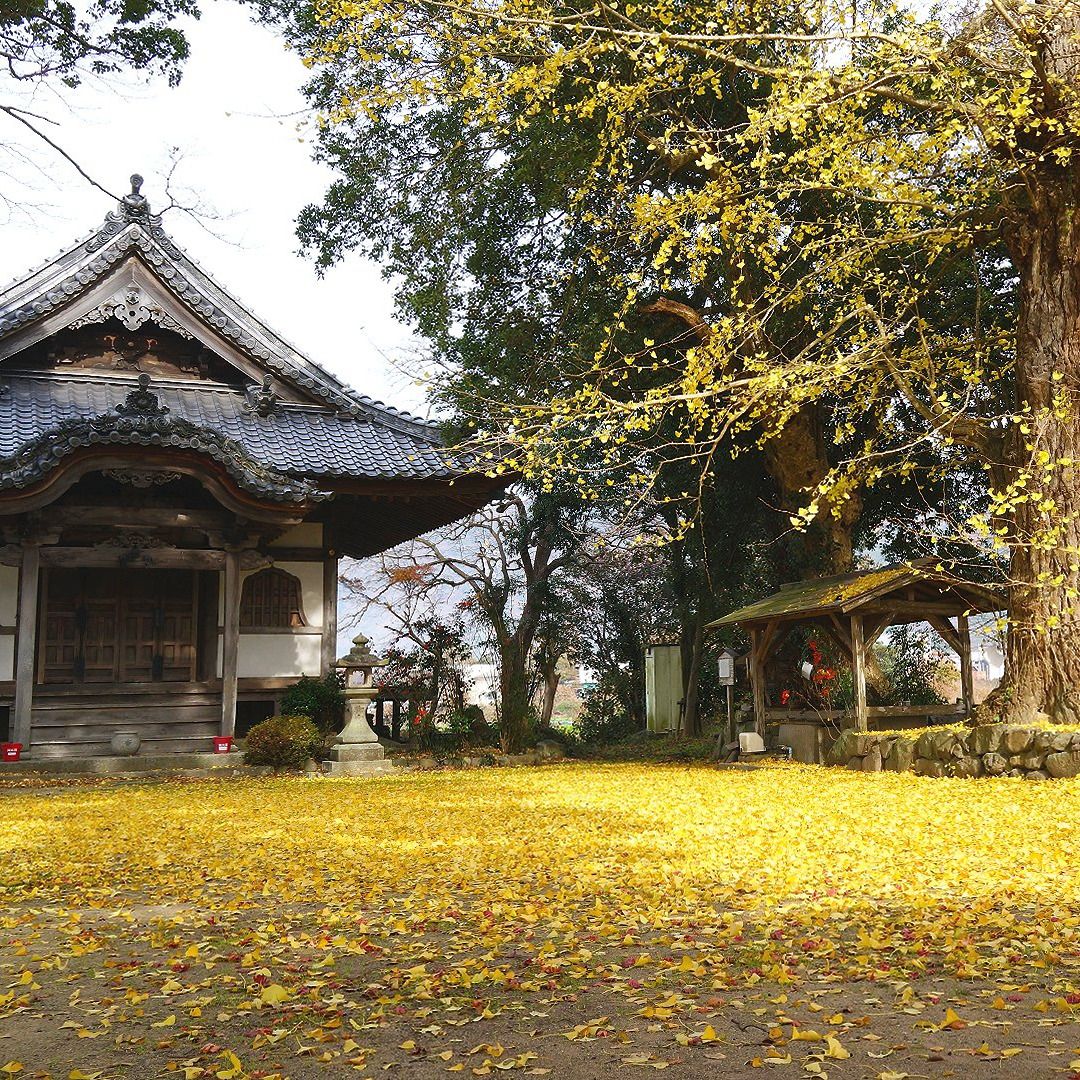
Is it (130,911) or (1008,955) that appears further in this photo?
(130,911)

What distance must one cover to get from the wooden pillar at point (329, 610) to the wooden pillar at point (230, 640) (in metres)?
1.70

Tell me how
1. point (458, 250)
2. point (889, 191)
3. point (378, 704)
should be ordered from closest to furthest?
point (889, 191)
point (458, 250)
point (378, 704)

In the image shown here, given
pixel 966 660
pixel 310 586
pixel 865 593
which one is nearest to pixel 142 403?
pixel 310 586

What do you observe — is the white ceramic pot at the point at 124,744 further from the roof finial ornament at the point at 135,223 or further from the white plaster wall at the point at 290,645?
the roof finial ornament at the point at 135,223

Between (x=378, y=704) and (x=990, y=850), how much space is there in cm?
1180

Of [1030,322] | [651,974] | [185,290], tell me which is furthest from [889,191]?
[185,290]

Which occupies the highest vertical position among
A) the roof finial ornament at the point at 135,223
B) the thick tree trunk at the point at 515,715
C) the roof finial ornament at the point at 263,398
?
the roof finial ornament at the point at 135,223

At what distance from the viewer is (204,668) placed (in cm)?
1451

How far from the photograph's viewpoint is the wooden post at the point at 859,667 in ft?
40.3

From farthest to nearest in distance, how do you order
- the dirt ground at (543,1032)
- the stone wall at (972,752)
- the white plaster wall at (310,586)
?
the white plaster wall at (310,586) → the stone wall at (972,752) → the dirt ground at (543,1032)

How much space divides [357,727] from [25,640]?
4.11 metres

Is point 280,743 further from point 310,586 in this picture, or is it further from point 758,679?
point 758,679

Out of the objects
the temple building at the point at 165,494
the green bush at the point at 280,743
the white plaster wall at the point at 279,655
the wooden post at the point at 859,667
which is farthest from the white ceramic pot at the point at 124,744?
the wooden post at the point at 859,667

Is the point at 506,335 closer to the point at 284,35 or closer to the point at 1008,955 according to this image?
the point at 284,35
